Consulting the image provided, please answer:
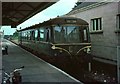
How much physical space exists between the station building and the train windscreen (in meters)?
3.76

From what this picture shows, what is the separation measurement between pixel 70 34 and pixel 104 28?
6.47 m

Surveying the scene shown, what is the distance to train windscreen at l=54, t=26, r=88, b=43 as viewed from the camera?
56.7ft

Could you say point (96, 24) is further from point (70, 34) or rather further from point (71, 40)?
point (71, 40)

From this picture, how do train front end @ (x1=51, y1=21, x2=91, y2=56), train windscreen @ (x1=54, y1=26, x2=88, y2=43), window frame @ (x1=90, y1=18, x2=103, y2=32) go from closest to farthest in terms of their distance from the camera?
train front end @ (x1=51, y1=21, x2=91, y2=56) < train windscreen @ (x1=54, y1=26, x2=88, y2=43) < window frame @ (x1=90, y1=18, x2=103, y2=32)

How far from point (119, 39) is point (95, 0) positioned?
588cm

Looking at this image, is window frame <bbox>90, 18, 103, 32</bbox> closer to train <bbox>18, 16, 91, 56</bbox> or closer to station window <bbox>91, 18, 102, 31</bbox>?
station window <bbox>91, 18, 102, 31</bbox>

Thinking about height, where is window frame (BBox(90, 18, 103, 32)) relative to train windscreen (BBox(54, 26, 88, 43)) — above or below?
above

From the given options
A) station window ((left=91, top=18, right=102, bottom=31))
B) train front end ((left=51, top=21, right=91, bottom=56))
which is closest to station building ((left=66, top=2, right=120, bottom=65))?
station window ((left=91, top=18, right=102, bottom=31))

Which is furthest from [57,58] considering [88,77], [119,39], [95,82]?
[119,39]

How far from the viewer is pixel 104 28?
2344 cm

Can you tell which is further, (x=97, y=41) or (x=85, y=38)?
(x=97, y=41)

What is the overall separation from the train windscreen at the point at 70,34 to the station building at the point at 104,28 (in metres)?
3.76

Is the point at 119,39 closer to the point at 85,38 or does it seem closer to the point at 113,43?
the point at 113,43

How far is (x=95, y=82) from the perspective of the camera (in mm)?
13555
